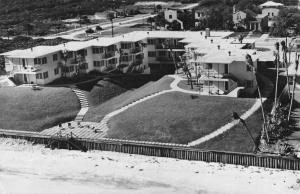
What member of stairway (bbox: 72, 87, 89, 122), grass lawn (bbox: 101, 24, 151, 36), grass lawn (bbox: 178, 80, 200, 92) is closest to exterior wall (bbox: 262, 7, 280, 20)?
grass lawn (bbox: 101, 24, 151, 36)

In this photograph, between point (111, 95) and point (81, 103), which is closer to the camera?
point (81, 103)

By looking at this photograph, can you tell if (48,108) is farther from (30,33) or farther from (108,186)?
(30,33)

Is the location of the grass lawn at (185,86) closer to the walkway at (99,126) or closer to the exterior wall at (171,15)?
the walkway at (99,126)

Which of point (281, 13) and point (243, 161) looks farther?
point (281, 13)

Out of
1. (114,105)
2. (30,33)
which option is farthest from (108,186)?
(30,33)

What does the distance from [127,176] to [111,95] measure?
81.7 feet

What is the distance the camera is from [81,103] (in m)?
67.7

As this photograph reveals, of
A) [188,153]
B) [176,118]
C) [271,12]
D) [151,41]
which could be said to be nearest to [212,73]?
[176,118]

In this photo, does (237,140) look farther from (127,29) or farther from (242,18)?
(127,29)

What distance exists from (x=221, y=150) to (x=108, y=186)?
12.9 meters

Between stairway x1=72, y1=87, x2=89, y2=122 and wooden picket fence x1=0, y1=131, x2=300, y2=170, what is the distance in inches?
295

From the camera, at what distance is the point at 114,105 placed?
220ft

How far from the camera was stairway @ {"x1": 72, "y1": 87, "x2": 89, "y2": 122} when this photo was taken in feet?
210

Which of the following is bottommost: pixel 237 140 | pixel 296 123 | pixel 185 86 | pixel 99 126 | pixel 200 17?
pixel 237 140
